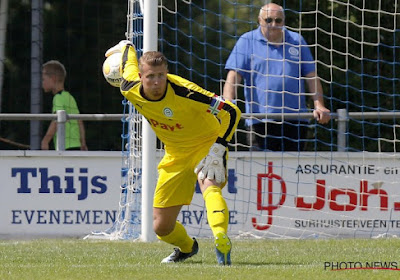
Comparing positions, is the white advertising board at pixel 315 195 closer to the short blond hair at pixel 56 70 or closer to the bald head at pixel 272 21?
the bald head at pixel 272 21

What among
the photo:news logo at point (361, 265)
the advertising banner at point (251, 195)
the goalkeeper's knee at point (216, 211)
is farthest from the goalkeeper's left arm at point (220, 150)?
the advertising banner at point (251, 195)

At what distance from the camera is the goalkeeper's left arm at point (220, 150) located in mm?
8820

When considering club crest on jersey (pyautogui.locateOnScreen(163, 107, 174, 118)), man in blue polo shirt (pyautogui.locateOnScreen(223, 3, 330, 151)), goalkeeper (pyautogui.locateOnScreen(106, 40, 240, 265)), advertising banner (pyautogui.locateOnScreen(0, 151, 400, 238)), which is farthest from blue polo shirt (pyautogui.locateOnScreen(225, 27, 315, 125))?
club crest on jersey (pyautogui.locateOnScreen(163, 107, 174, 118))

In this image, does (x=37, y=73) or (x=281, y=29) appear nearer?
(x=281, y=29)

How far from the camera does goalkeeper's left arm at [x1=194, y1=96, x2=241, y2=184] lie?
28.9ft

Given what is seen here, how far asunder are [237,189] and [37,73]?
4.58 m

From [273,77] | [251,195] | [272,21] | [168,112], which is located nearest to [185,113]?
[168,112]

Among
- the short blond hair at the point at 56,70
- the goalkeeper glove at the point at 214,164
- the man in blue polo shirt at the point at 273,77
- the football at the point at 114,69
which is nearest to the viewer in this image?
the goalkeeper glove at the point at 214,164

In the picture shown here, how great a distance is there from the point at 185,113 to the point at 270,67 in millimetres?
3421

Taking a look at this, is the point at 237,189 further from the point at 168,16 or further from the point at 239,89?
the point at 168,16

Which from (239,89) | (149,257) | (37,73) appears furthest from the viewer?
(37,73)

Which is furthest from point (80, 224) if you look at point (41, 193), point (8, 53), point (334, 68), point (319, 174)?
point (8, 53)

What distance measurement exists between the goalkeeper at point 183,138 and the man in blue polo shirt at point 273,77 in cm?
289

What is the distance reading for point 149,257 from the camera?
963cm
